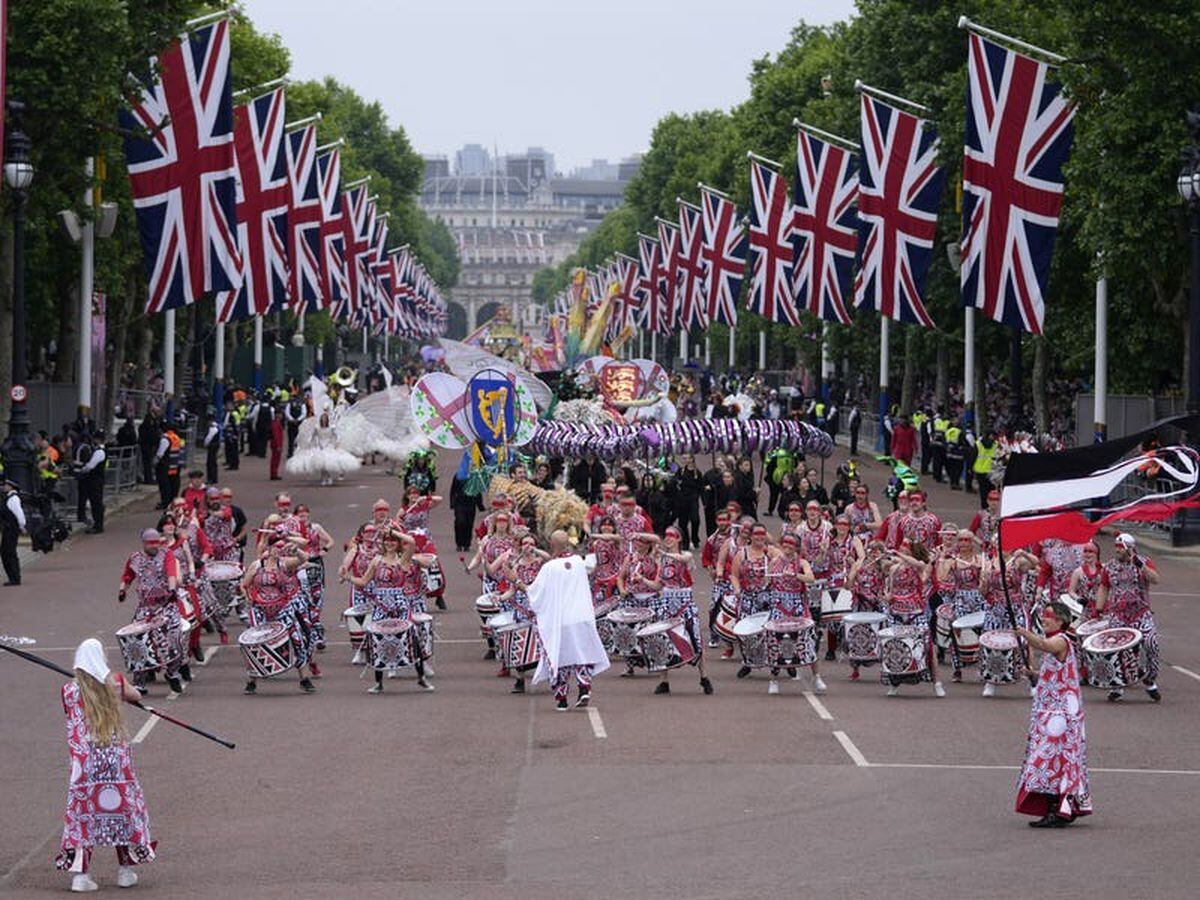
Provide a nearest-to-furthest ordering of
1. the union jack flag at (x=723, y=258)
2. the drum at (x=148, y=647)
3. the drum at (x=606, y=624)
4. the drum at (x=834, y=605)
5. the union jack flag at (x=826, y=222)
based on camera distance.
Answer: the drum at (x=148, y=647)
the drum at (x=606, y=624)
the drum at (x=834, y=605)
the union jack flag at (x=826, y=222)
the union jack flag at (x=723, y=258)

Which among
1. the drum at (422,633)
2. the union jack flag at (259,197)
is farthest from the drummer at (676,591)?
the union jack flag at (259,197)

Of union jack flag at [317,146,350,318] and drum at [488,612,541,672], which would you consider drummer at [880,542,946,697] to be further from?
union jack flag at [317,146,350,318]

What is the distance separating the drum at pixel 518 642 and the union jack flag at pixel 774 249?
36.1 meters

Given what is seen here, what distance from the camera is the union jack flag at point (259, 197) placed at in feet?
161

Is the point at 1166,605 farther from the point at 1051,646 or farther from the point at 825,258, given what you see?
the point at 825,258

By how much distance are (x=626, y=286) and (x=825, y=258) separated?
4937 centimetres

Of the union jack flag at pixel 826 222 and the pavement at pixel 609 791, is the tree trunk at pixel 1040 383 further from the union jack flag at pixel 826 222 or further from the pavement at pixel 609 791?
the pavement at pixel 609 791

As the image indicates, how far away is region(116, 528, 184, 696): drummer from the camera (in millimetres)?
22359

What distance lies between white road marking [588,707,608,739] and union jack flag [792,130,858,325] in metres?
31.4

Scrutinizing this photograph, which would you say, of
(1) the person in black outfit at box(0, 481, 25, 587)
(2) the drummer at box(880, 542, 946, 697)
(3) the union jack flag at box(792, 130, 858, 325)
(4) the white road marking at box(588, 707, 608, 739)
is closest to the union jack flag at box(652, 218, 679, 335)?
(3) the union jack flag at box(792, 130, 858, 325)

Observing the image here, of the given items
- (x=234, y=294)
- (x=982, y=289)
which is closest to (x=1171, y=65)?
(x=982, y=289)

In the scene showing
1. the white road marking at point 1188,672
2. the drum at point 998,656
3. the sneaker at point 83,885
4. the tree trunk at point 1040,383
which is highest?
the tree trunk at point 1040,383

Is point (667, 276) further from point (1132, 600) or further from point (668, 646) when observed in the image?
point (1132, 600)

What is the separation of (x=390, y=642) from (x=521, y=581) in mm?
1386
